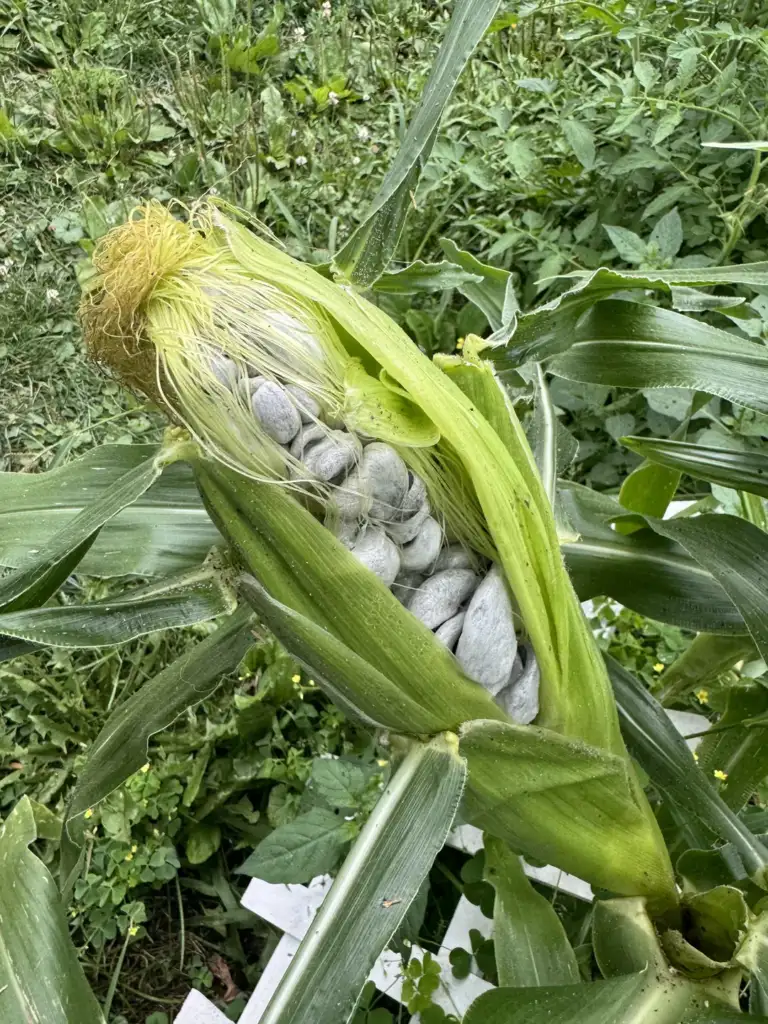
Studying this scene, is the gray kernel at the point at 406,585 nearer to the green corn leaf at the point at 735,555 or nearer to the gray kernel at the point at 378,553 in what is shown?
the gray kernel at the point at 378,553

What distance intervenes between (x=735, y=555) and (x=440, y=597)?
1.47ft

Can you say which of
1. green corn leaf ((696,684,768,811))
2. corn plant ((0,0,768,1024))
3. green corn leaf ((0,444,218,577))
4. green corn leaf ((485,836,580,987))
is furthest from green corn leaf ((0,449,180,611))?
green corn leaf ((696,684,768,811))

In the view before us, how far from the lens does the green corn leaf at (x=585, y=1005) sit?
0.78m

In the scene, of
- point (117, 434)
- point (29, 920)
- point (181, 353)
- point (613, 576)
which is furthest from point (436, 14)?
point (29, 920)

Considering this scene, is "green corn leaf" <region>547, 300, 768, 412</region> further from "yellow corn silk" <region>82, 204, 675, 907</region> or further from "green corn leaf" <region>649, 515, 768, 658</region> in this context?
"yellow corn silk" <region>82, 204, 675, 907</region>

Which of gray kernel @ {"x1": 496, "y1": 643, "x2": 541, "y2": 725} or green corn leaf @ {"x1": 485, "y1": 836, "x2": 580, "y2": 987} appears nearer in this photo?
gray kernel @ {"x1": 496, "y1": 643, "x2": 541, "y2": 725}

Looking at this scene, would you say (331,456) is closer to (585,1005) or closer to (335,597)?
(335,597)

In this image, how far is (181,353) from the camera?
26.8 inches

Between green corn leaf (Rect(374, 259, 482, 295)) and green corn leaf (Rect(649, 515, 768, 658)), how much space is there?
39cm

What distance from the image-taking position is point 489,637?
732mm

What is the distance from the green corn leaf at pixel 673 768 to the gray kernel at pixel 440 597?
1.34ft

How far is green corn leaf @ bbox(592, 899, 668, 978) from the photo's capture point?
868 millimetres

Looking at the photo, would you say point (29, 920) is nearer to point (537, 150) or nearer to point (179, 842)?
point (179, 842)

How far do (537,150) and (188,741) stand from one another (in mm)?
1639
